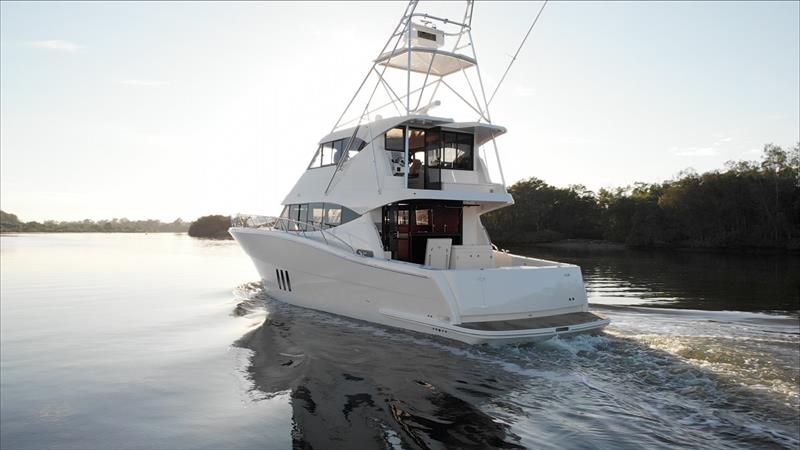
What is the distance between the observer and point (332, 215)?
40.0 ft

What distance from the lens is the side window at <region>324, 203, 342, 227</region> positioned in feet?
39.2

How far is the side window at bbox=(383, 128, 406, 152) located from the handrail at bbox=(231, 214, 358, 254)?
2427 mm

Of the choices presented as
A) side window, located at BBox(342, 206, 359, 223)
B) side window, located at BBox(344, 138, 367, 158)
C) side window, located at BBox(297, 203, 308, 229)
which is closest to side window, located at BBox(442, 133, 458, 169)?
side window, located at BBox(344, 138, 367, 158)

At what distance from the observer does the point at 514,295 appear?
908 cm

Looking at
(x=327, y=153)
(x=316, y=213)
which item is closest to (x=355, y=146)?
(x=327, y=153)

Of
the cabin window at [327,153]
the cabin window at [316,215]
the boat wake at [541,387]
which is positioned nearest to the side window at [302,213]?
the cabin window at [316,215]

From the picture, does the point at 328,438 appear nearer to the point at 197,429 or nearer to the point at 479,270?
the point at 197,429

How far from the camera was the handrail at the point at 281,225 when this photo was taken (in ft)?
39.1

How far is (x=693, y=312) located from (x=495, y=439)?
9.48m

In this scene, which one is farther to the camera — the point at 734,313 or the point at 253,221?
the point at 253,221

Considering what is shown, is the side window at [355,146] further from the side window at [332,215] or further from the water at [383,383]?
the water at [383,383]

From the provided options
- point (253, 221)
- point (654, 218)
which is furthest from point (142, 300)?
point (654, 218)

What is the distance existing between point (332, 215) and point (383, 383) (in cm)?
586

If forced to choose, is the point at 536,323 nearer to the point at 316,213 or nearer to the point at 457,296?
the point at 457,296
